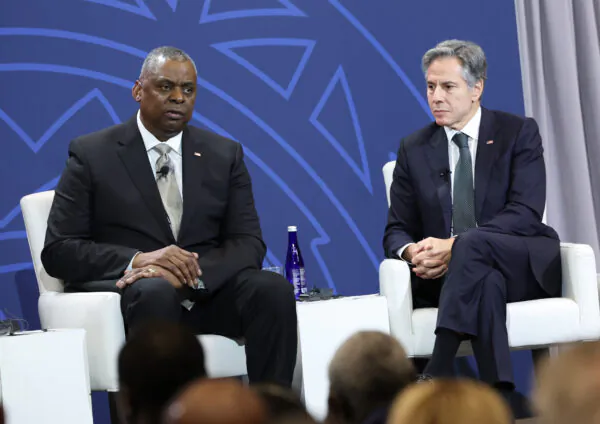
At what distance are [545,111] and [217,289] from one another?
239cm

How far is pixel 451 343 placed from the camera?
143 inches

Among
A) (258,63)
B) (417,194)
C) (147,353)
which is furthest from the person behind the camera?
(258,63)

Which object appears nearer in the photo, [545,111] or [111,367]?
[111,367]

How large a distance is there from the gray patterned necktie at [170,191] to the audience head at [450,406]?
9.26 ft

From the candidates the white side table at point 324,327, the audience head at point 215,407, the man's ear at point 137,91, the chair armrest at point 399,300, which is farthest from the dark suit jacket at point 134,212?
the audience head at point 215,407

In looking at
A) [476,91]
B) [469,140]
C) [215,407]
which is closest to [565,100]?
[476,91]

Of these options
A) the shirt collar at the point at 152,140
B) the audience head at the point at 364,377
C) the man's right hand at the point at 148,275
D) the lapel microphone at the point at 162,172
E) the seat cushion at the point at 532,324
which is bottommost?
the seat cushion at the point at 532,324

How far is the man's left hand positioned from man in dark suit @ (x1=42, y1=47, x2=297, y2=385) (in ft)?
1.88

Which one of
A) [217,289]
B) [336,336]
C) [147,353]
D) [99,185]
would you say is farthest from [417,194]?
[147,353]

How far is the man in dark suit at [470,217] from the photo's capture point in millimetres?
3652

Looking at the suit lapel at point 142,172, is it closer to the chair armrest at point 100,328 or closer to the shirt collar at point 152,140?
the shirt collar at point 152,140

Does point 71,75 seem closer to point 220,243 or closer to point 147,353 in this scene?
point 220,243

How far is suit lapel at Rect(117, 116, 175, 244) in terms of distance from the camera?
3.88 m

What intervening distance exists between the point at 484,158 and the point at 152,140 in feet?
4.48
